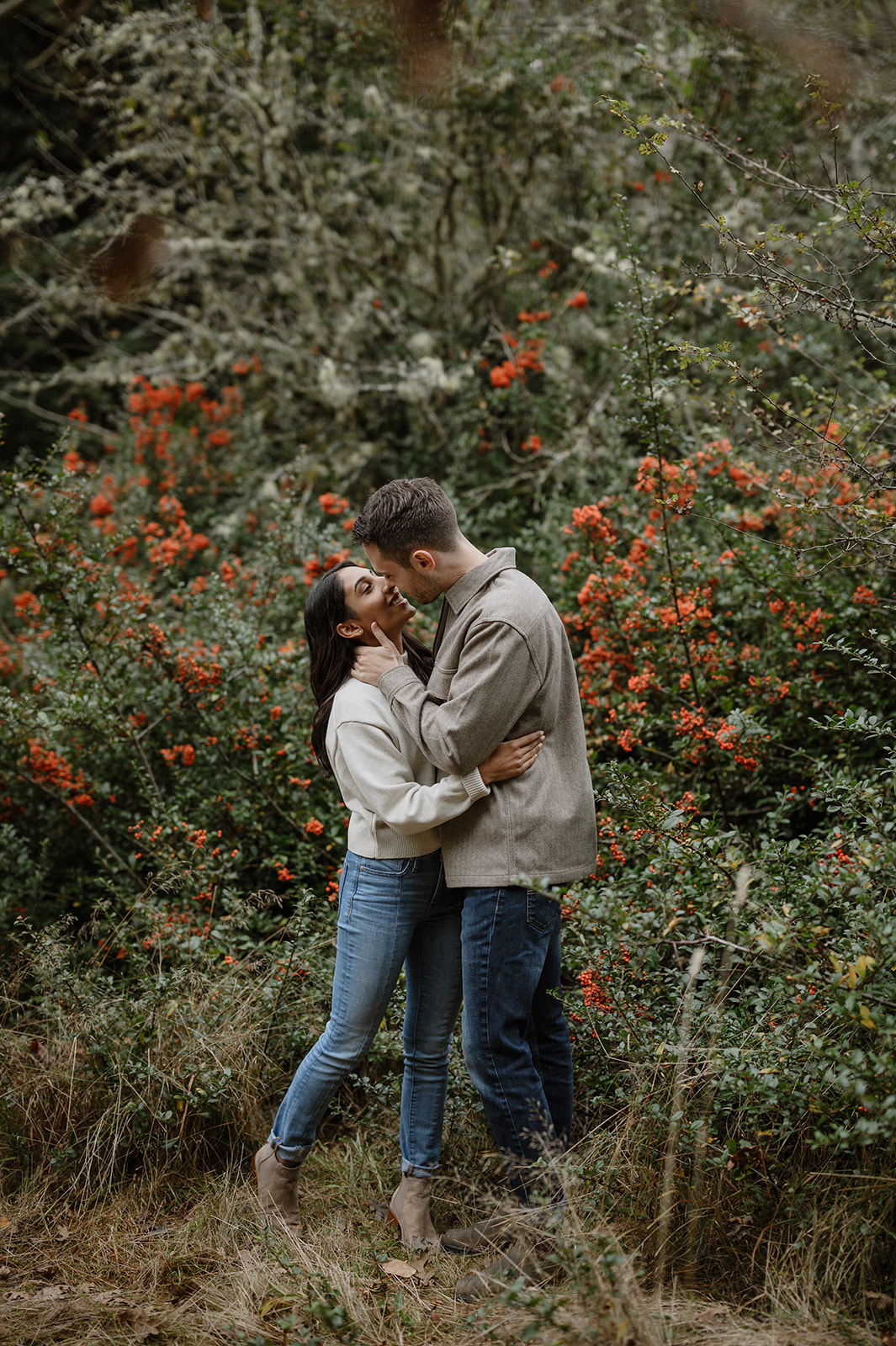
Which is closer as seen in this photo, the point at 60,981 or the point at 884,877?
the point at 884,877

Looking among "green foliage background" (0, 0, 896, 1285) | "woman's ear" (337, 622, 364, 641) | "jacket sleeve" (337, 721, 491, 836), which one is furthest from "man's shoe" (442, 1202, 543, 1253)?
"woman's ear" (337, 622, 364, 641)

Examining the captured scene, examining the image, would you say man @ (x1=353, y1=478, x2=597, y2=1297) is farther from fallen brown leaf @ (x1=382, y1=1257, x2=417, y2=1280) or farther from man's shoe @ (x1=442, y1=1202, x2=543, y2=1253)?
fallen brown leaf @ (x1=382, y1=1257, x2=417, y2=1280)

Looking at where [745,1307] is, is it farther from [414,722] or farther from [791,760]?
[791,760]

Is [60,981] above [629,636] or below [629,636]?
below

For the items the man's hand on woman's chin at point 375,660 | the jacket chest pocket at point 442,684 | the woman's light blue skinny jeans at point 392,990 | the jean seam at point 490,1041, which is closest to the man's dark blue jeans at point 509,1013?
the jean seam at point 490,1041

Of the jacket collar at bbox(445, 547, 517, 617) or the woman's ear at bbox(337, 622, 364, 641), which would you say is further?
the woman's ear at bbox(337, 622, 364, 641)

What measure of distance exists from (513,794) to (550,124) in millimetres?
5225

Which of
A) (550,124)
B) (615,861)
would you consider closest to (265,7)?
(550,124)

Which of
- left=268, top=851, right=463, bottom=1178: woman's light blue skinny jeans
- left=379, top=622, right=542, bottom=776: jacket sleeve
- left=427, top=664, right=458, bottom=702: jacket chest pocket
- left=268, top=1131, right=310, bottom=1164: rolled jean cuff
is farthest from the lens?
left=268, top=1131, right=310, bottom=1164: rolled jean cuff

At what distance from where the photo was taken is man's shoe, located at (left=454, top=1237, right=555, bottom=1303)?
205 centimetres

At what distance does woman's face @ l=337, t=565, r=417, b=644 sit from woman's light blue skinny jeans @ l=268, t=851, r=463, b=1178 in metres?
0.59

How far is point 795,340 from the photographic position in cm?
389

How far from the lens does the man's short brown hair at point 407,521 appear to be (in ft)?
7.07

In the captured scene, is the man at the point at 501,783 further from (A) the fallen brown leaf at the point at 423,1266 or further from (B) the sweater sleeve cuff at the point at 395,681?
(A) the fallen brown leaf at the point at 423,1266
